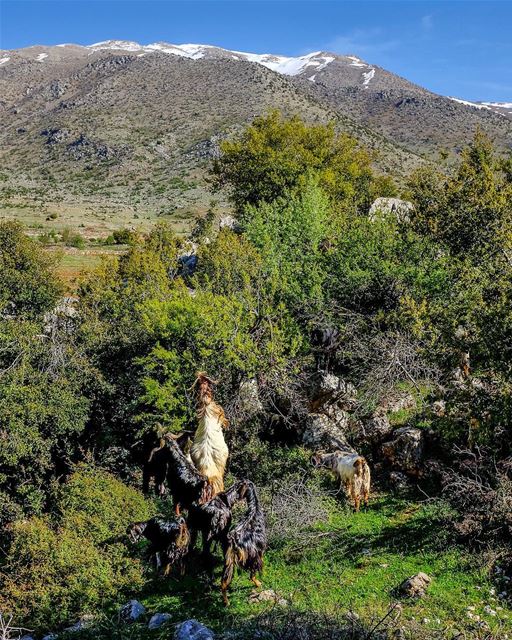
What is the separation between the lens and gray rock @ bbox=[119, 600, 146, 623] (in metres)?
7.93

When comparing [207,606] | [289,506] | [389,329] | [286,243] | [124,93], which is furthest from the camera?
[124,93]

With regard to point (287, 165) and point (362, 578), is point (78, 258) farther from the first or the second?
point (362, 578)

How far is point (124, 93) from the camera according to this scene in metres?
124

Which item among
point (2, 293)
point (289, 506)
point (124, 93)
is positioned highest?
point (124, 93)

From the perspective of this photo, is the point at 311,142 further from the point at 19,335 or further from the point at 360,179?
the point at 19,335

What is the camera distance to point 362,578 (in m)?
8.70

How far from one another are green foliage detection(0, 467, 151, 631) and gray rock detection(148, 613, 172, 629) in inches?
33.1

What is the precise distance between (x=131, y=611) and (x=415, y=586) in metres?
4.46

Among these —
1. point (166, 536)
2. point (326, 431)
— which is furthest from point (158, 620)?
point (326, 431)

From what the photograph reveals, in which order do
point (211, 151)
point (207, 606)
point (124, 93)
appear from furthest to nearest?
point (124, 93), point (211, 151), point (207, 606)

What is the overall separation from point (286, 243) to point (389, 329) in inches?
240

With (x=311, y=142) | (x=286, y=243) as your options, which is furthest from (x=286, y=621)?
(x=311, y=142)

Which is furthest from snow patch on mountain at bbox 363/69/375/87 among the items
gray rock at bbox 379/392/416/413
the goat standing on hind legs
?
the goat standing on hind legs

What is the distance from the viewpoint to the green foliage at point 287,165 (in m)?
32.8
